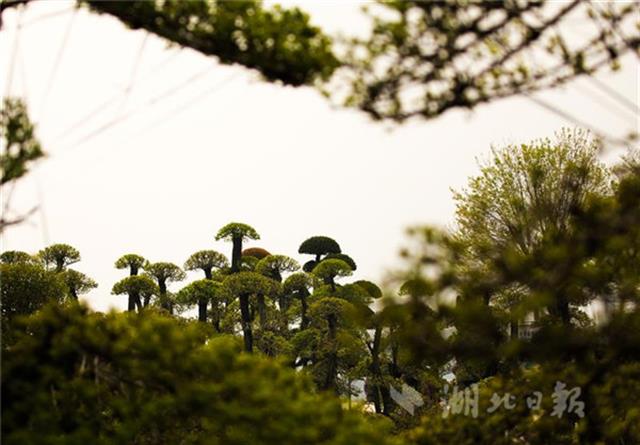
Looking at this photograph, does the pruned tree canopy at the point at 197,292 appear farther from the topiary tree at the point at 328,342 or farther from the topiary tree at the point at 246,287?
the topiary tree at the point at 328,342

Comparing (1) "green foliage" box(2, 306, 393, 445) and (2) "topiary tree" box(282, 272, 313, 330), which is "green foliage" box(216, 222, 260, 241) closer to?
(2) "topiary tree" box(282, 272, 313, 330)

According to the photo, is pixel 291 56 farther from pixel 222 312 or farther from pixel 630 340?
pixel 222 312

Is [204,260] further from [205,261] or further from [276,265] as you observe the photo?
[276,265]

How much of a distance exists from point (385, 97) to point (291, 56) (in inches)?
26.0

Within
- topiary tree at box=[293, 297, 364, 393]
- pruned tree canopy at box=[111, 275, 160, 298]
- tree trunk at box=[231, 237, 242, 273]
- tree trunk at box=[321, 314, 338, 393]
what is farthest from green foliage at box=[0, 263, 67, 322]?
tree trunk at box=[231, 237, 242, 273]

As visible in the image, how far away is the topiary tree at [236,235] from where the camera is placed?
106ft

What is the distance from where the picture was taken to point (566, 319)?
9.12 meters

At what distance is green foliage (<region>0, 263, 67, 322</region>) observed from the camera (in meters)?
23.8

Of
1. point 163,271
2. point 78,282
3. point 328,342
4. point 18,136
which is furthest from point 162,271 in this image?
point 18,136

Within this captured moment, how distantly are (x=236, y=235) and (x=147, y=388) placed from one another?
1114 inches

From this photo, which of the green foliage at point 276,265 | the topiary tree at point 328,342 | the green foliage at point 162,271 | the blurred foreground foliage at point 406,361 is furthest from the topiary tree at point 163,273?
the blurred foreground foliage at point 406,361

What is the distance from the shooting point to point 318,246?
41.0 metres

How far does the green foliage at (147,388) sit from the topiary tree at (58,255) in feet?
104

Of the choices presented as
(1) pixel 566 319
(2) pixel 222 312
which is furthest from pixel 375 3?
(2) pixel 222 312
